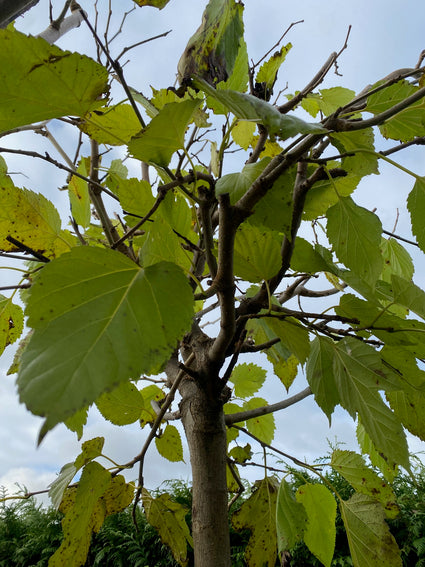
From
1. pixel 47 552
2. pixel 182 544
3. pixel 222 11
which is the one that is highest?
pixel 222 11

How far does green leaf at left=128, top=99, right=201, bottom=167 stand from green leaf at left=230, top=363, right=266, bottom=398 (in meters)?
0.67

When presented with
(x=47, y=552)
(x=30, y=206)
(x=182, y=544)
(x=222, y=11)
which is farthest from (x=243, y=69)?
(x=47, y=552)

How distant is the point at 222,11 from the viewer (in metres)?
0.34

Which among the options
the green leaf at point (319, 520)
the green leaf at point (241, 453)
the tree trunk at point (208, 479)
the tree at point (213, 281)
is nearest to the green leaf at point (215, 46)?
the tree at point (213, 281)

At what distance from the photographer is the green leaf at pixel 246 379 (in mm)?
917

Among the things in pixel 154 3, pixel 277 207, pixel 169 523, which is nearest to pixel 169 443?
pixel 169 523

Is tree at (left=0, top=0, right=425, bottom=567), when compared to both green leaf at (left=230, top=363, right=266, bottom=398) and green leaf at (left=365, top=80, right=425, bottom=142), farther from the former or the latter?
green leaf at (left=230, top=363, right=266, bottom=398)

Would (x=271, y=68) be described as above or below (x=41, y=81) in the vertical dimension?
above

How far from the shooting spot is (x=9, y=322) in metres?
0.61

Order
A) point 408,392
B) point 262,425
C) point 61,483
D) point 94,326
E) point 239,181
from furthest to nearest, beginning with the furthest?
point 262,425 → point 61,483 → point 408,392 → point 239,181 → point 94,326

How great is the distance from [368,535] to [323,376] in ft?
0.70

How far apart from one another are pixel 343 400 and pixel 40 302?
10.8 inches

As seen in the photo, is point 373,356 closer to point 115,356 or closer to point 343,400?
point 343,400

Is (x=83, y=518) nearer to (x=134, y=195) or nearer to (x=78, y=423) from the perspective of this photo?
(x=78, y=423)
